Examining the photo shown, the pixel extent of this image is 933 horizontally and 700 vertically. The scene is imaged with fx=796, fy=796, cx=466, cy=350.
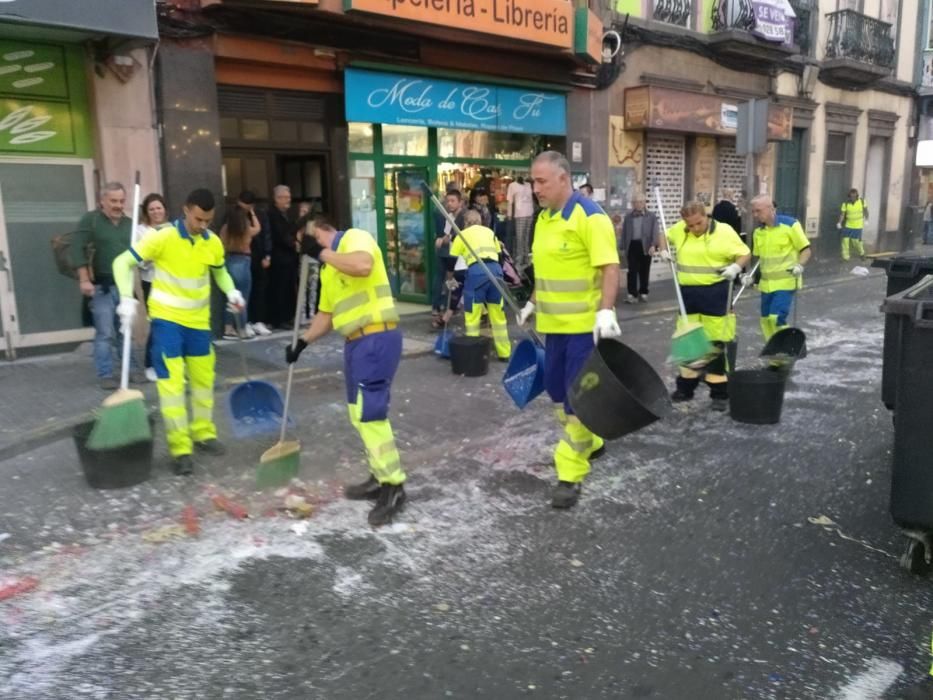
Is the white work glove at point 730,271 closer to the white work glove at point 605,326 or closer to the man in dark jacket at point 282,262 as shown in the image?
the white work glove at point 605,326

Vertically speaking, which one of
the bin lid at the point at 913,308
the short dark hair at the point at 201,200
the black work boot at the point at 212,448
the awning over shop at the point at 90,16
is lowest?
the black work boot at the point at 212,448

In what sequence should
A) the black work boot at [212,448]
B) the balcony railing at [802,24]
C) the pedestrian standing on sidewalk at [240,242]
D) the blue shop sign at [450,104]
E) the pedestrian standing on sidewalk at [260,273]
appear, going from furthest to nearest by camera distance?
the balcony railing at [802,24] < the blue shop sign at [450,104] < the pedestrian standing on sidewalk at [260,273] < the pedestrian standing on sidewalk at [240,242] < the black work boot at [212,448]

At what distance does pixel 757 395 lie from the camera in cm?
601

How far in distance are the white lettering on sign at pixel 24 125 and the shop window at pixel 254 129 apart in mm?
2168

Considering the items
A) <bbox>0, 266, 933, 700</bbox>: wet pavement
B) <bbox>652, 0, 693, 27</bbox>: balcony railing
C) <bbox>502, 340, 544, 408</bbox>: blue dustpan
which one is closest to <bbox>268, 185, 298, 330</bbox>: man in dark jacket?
<bbox>0, 266, 933, 700</bbox>: wet pavement

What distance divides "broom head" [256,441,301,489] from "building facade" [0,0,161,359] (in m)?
4.81

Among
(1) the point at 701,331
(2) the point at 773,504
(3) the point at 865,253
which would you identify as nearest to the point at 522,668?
(2) the point at 773,504

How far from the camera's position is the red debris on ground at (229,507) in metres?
4.41

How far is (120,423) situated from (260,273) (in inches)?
198

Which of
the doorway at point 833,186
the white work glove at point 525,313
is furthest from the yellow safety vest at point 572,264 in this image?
the doorway at point 833,186

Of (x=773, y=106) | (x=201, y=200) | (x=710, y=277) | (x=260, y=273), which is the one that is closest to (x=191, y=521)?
(x=201, y=200)

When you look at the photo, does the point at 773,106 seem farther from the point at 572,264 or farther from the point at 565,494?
the point at 565,494

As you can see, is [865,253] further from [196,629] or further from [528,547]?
[196,629]

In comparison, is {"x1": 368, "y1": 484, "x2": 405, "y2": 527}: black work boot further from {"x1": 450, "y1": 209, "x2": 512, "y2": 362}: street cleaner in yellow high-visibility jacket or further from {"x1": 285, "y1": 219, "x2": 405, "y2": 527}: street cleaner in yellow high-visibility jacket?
{"x1": 450, "y1": 209, "x2": 512, "y2": 362}: street cleaner in yellow high-visibility jacket
